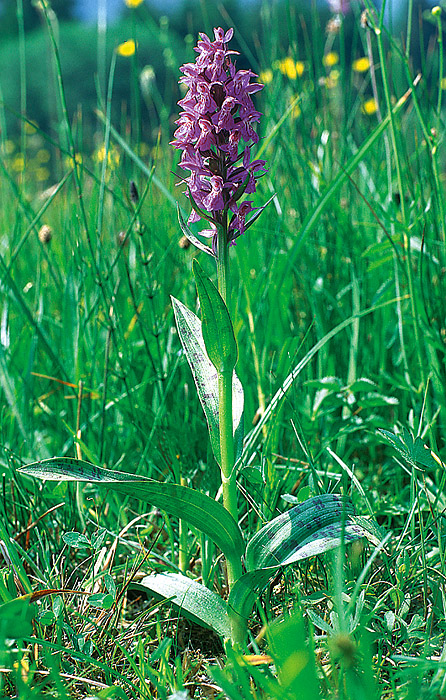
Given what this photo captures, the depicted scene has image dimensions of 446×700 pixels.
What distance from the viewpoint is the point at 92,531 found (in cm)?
91

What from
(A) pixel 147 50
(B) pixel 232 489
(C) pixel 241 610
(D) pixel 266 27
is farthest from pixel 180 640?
(A) pixel 147 50

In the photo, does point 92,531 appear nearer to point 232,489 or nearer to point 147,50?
point 232,489

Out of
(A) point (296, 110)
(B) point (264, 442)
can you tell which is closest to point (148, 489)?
(B) point (264, 442)

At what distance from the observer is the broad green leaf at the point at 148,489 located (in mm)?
641

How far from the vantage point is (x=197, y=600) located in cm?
72

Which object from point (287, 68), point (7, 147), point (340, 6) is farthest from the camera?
point (7, 147)

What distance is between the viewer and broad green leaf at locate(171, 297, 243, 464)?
76 cm

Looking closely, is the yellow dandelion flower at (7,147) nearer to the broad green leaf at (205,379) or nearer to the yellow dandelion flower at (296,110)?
the yellow dandelion flower at (296,110)

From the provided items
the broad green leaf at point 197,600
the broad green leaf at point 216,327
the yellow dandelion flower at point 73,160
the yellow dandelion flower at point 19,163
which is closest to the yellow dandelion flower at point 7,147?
the yellow dandelion flower at point 19,163

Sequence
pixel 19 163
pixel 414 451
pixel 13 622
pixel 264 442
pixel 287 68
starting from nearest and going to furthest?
pixel 13 622, pixel 414 451, pixel 264 442, pixel 287 68, pixel 19 163

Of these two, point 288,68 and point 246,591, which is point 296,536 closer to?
point 246,591

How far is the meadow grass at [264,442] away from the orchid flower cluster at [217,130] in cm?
23

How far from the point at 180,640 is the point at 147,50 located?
63.0 ft

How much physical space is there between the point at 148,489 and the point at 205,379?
0.64 feet
